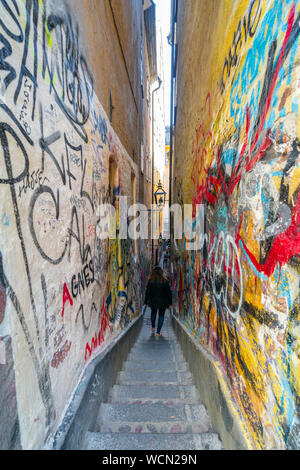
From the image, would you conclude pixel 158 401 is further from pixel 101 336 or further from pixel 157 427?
pixel 101 336

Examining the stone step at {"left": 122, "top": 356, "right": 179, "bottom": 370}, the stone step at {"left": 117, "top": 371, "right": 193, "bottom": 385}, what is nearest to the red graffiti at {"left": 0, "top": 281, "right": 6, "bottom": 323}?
the stone step at {"left": 117, "top": 371, "right": 193, "bottom": 385}

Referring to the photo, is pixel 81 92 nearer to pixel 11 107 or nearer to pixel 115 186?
pixel 11 107

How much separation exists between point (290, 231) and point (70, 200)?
185cm

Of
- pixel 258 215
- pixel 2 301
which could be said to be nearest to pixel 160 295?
pixel 258 215

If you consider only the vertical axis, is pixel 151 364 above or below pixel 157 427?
below

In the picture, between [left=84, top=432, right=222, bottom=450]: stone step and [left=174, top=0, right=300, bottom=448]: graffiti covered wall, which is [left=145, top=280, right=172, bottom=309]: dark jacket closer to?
[left=174, top=0, right=300, bottom=448]: graffiti covered wall

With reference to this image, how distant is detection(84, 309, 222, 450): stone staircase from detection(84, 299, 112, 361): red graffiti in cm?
61

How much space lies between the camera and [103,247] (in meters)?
3.63

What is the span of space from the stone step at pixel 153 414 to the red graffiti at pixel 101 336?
0.61 m

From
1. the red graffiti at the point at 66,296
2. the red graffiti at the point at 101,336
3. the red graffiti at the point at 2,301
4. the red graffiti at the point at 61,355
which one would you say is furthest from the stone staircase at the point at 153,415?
the red graffiti at the point at 2,301

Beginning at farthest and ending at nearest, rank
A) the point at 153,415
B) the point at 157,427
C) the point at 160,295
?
the point at 160,295 → the point at 153,415 → the point at 157,427

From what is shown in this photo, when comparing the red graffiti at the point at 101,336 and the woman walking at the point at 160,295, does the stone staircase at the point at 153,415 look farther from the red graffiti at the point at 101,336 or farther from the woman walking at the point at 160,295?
the woman walking at the point at 160,295

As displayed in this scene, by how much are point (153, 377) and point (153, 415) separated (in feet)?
3.96

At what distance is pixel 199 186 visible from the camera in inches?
160
